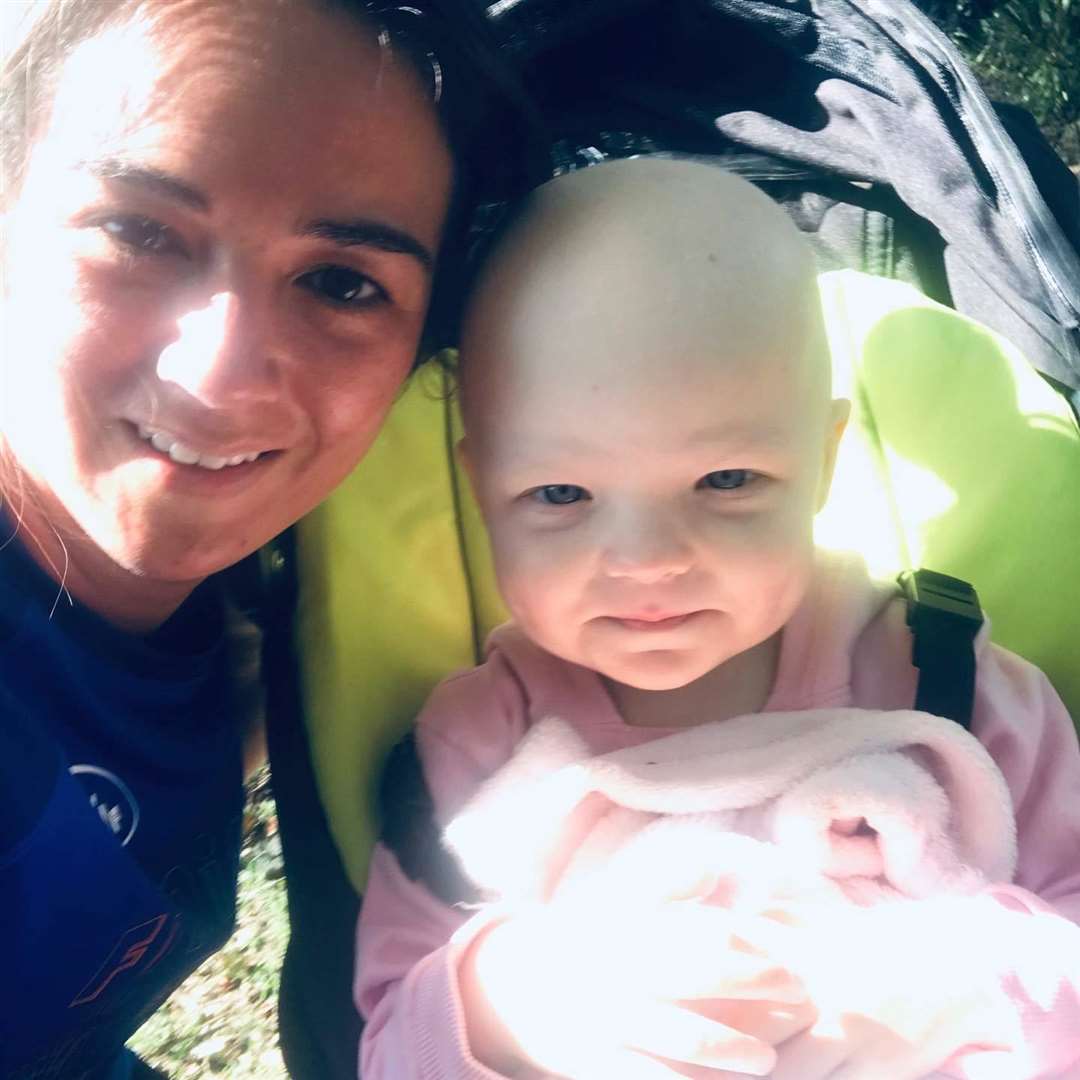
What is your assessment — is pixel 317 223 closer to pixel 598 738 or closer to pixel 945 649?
pixel 598 738

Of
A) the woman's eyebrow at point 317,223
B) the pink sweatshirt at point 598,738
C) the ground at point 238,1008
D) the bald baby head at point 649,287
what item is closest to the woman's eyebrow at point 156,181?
the woman's eyebrow at point 317,223

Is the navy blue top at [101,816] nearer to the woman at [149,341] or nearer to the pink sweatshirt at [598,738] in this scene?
the woman at [149,341]

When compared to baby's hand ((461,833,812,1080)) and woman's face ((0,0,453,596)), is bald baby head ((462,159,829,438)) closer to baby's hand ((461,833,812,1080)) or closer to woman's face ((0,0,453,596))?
woman's face ((0,0,453,596))

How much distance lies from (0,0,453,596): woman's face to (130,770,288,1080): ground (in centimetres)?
89

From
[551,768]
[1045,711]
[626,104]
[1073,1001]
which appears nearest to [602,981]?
[551,768]

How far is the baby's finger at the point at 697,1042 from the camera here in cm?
94

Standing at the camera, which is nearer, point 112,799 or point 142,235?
point 142,235

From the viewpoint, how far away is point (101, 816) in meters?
1.03

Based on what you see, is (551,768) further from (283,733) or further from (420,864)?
(283,733)

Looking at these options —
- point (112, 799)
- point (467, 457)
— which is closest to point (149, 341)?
point (467, 457)

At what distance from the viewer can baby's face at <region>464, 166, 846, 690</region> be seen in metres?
0.98

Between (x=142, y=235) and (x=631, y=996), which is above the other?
(x=142, y=235)

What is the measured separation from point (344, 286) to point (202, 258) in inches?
5.0

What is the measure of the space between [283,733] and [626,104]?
895 millimetres
